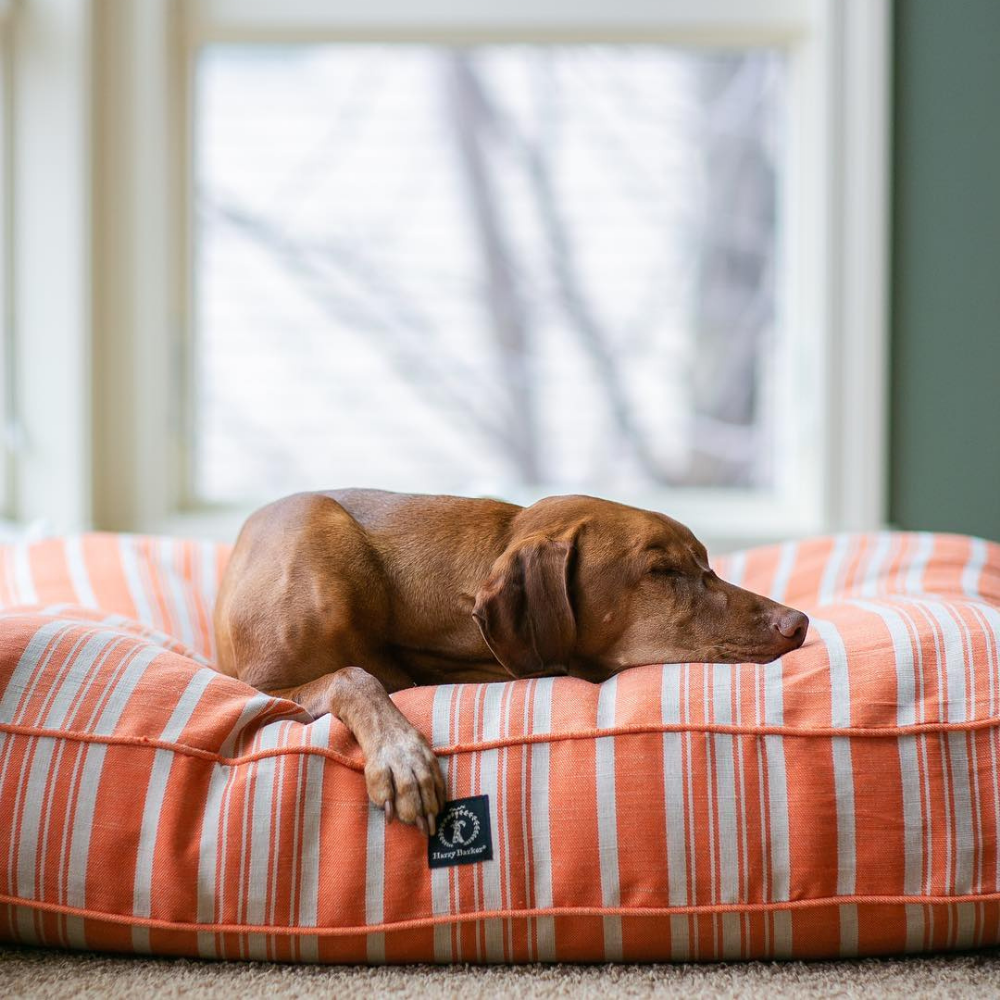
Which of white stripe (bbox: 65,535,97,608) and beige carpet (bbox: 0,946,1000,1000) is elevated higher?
white stripe (bbox: 65,535,97,608)

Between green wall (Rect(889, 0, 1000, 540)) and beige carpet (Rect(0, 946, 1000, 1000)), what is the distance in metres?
1.73

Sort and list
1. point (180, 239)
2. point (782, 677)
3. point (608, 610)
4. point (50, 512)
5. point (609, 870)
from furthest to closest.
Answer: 1. point (180, 239)
2. point (50, 512)
3. point (608, 610)
4. point (782, 677)
5. point (609, 870)

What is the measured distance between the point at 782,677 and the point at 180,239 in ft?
7.97

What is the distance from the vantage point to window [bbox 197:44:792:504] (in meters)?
3.18

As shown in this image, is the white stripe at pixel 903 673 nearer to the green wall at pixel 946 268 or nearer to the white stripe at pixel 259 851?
the white stripe at pixel 259 851

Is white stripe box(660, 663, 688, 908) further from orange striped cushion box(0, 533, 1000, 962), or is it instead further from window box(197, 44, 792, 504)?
window box(197, 44, 792, 504)

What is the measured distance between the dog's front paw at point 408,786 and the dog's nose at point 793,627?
51 centimetres

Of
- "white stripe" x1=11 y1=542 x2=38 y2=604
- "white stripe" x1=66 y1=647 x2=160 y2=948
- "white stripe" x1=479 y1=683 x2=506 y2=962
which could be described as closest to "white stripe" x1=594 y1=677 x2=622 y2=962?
"white stripe" x1=479 y1=683 x2=506 y2=962

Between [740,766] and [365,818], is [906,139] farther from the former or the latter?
[365,818]

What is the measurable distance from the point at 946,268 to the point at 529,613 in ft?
6.49

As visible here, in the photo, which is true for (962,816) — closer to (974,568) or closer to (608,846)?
(608,846)

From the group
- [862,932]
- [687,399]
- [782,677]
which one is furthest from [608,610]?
[687,399]

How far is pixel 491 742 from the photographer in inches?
51.0

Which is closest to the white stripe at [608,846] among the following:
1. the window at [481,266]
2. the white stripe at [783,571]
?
the white stripe at [783,571]
